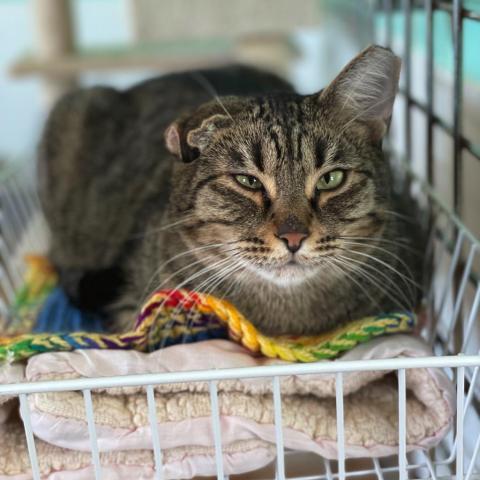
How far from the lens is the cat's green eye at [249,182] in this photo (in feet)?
3.31

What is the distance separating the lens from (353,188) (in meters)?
1.04

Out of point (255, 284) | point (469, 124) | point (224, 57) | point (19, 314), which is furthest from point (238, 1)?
point (255, 284)

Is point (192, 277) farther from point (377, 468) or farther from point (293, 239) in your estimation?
point (377, 468)

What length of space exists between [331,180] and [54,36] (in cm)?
168

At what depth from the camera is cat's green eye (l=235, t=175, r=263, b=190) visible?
3.31 ft

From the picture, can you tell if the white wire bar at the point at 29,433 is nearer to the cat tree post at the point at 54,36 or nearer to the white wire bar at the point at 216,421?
the white wire bar at the point at 216,421

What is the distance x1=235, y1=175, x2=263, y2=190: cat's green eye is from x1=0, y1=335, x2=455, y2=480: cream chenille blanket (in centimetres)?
24

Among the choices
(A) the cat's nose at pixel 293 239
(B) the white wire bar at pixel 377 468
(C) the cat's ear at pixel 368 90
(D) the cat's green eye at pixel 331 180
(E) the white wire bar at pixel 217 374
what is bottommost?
(B) the white wire bar at pixel 377 468

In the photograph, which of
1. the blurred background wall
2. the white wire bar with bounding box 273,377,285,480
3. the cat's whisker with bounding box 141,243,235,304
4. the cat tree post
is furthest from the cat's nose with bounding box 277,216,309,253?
the cat tree post

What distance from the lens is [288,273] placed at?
993 millimetres

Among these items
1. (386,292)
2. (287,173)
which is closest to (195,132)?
(287,173)

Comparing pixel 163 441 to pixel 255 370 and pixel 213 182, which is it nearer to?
pixel 255 370

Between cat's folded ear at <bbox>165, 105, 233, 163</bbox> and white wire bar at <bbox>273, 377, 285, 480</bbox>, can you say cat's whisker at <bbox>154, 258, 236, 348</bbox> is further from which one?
white wire bar at <bbox>273, 377, 285, 480</bbox>

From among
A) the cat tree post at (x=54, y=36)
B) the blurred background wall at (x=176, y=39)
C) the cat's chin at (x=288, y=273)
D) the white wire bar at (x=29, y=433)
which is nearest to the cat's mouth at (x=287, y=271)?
the cat's chin at (x=288, y=273)
